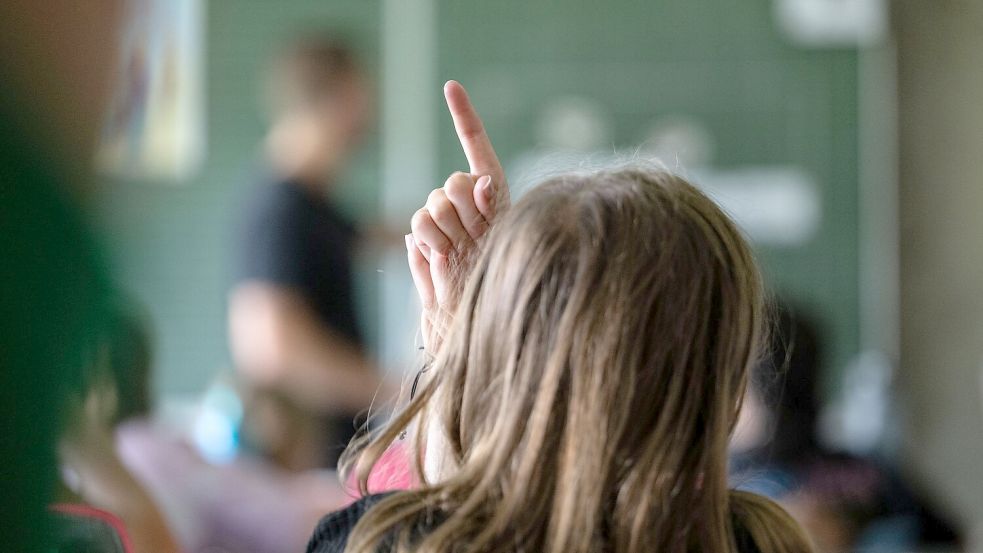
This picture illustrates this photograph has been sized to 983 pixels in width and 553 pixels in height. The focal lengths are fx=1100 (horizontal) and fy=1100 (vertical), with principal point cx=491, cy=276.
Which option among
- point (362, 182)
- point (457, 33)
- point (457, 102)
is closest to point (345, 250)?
point (362, 182)

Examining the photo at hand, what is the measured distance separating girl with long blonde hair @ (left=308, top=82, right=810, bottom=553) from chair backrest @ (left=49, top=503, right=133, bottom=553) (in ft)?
A: 0.51

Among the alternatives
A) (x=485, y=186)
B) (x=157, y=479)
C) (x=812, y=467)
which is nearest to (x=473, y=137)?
(x=485, y=186)

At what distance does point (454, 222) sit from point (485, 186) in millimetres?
44

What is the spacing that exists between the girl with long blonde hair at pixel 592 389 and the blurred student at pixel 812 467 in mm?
Result: 1567

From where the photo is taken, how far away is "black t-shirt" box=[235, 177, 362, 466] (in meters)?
2.60

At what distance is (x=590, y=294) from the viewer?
87 cm

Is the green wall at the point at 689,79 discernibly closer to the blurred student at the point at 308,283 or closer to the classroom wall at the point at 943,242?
the classroom wall at the point at 943,242

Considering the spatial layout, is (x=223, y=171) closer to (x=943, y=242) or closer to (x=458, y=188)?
(x=943, y=242)

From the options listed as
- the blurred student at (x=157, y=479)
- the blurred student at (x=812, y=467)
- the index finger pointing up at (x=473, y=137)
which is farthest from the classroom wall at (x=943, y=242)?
the index finger pointing up at (x=473, y=137)

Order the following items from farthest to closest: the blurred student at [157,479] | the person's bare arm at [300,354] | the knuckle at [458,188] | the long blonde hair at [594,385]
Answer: the person's bare arm at [300,354] < the knuckle at [458,188] < the long blonde hair at [594,385] < the blurred student at [157,479]

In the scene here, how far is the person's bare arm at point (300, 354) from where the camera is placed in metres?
2.61

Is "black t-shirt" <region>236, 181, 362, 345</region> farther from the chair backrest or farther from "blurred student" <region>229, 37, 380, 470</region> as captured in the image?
the chair backrest

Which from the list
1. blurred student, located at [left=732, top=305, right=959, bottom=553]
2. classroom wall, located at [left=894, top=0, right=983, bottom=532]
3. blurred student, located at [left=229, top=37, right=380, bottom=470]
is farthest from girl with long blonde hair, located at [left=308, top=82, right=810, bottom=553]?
classroom wall, located at [left=894, top=0, right=983, bottom=532]

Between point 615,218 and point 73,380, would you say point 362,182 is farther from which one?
point 73,380
